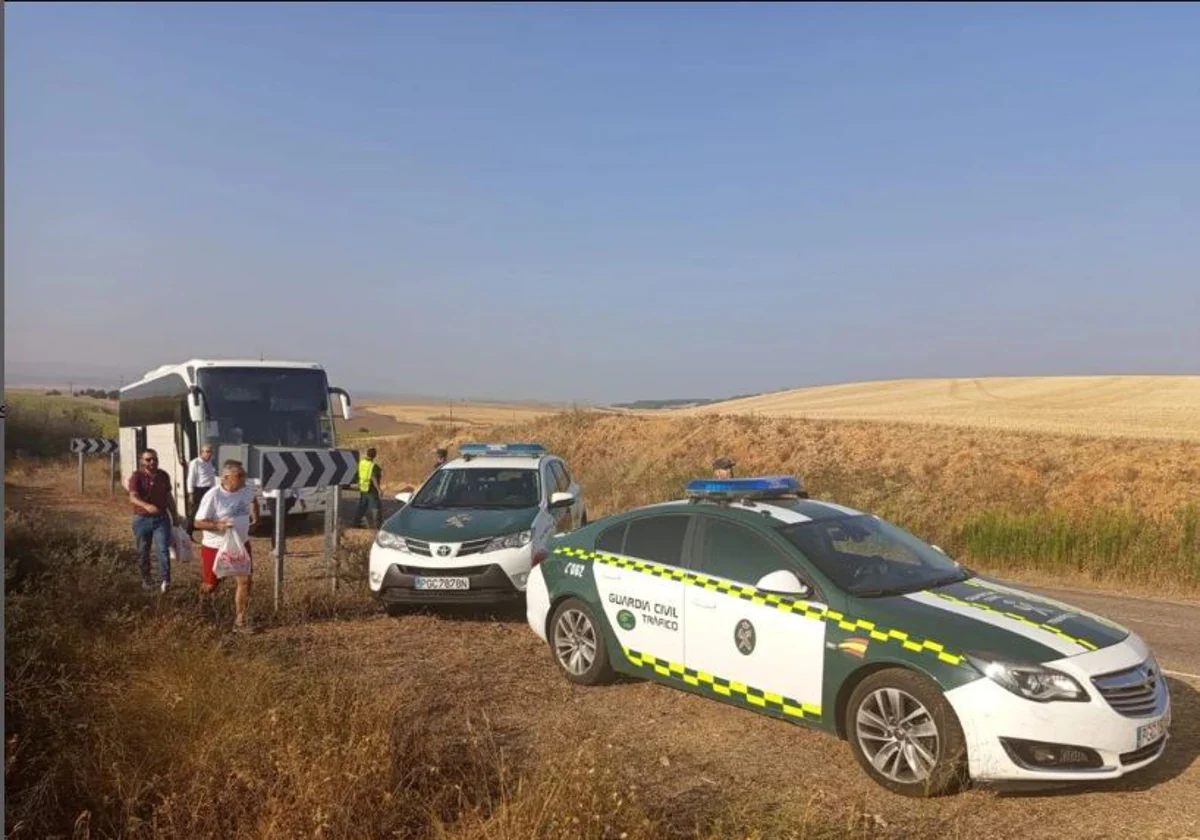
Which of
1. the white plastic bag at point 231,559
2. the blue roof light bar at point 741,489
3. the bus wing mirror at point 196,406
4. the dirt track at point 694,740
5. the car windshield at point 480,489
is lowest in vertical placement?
the dirt track at point 694,740

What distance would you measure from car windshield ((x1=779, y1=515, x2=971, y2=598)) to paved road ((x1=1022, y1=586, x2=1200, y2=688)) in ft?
9.48

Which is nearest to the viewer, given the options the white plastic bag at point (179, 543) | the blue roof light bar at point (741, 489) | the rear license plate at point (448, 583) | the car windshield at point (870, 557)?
the car windshield at point (870, 557)

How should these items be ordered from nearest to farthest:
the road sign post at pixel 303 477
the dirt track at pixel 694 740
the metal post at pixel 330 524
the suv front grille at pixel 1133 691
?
1. the dirt track at pixel 694 740
2. the suv front grille at pixel 1133 691
3. the road sign post at pixel 303 477
4. the metal post at pixel 330 524

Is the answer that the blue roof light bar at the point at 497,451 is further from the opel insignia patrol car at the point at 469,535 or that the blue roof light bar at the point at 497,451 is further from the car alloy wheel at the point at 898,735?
the car alloy wheel at the point at 898,735

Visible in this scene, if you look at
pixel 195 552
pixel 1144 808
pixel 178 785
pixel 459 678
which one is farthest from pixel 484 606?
pixel 195 552

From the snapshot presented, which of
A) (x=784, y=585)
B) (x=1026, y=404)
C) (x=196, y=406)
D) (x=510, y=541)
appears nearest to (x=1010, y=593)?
(x=784, y=585)

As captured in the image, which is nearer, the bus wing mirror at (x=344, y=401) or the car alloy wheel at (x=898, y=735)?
the car alloy wheel at (x=898, y=735)

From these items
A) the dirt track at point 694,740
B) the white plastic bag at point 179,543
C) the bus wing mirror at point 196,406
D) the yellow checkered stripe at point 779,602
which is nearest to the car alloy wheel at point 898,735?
the dirt track at point 694,740

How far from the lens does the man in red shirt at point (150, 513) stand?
33.7 ft

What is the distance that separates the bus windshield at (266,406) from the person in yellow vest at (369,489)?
788 millimetres

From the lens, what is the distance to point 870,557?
6.14 m

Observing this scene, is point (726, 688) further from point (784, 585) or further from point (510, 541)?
point (510, 541)

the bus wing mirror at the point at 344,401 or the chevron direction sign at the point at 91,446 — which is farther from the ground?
the bus wing mirror at the point at 344,401

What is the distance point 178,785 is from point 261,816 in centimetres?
56
